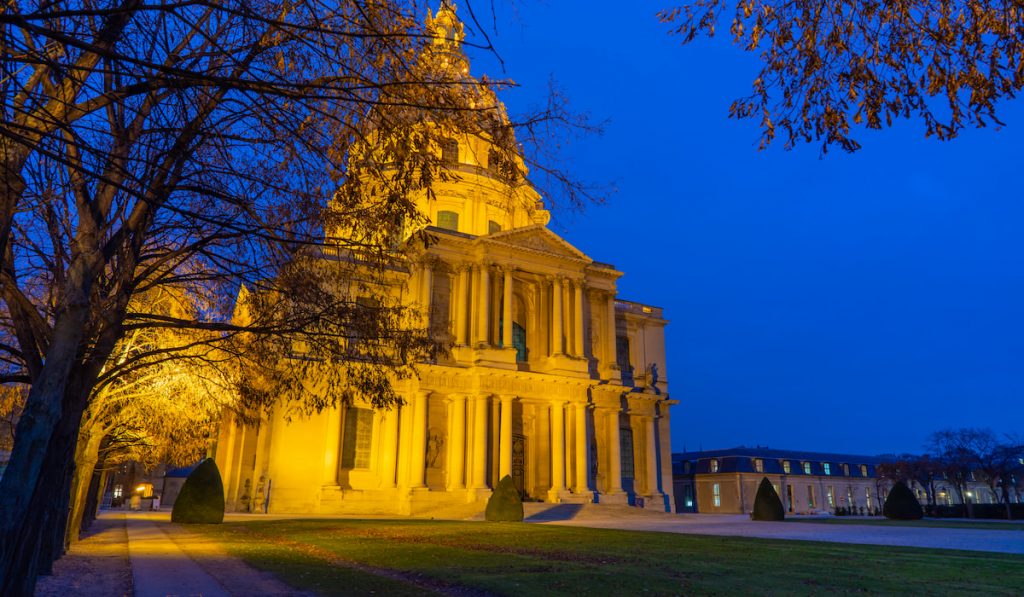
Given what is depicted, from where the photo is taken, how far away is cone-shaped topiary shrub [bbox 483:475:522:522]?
27969 mm

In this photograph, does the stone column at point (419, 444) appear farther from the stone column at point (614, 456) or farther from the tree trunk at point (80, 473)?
the tree trunk at point (80, 473)

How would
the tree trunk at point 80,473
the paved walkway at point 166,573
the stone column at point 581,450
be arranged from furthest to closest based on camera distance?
1. the stone column at point 581,450
2. the tree trunk at point 80,473
3. the paved walkway at point 166,573

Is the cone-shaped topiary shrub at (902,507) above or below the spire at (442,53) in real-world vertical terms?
below

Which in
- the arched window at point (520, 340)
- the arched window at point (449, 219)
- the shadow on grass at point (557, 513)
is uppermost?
the arched window at point (449, 219)

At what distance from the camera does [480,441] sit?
36.0 m

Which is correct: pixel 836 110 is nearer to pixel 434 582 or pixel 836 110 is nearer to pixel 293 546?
pixel 434 582

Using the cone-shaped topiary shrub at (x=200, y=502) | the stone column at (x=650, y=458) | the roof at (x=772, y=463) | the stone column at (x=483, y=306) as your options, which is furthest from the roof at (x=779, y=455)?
the cone-shaped topiary shrub at (x=200, y=502)

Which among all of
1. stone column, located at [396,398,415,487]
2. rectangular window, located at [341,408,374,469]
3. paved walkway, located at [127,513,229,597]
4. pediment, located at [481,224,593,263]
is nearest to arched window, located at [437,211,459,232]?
pediment, located at [481,224,593,263]

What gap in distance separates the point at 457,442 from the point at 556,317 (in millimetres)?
9567

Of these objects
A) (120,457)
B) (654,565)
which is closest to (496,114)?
(654,565)

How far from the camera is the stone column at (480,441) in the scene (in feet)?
116

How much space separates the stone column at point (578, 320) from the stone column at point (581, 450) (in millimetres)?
3430

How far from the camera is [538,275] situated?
4141 cm

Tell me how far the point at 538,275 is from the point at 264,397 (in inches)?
1199
